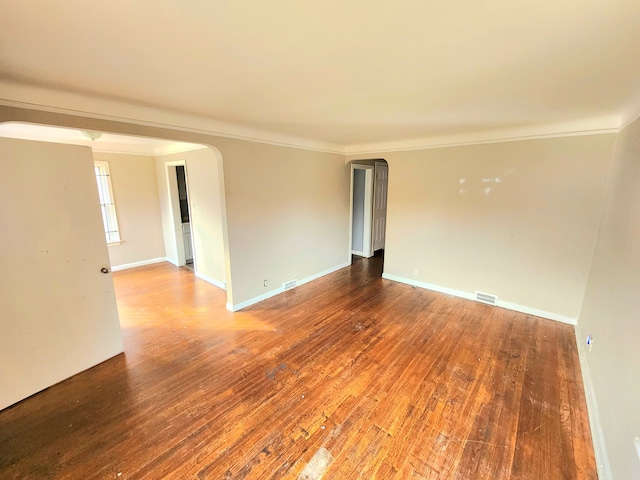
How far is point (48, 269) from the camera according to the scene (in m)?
2.26

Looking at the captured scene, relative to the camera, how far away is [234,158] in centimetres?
344

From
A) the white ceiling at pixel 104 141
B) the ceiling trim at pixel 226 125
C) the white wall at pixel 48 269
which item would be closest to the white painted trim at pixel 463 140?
the ceiling trim at pixel 226 125

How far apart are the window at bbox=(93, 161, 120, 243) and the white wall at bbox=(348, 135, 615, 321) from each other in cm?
517

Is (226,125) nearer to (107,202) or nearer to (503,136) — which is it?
(503,136)

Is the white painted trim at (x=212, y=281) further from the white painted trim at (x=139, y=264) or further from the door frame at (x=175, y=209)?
the white painted trim at (x=139, y=264)

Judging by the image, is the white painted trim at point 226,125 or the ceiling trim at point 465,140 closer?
the white painted trim at point 226,125

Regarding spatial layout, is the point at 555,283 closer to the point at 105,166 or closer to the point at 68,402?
the point at 68,402

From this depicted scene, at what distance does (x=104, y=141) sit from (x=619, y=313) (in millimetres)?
7037

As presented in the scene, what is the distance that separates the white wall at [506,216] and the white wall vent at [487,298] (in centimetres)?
7

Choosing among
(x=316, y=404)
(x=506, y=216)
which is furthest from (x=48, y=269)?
(x=506, y=216)

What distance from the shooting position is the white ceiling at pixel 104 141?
150 inches

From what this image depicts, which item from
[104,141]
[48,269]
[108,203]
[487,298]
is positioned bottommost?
[487,298]

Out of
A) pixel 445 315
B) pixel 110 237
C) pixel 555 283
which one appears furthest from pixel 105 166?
pixel 555 283

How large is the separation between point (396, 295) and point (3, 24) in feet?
14.5
